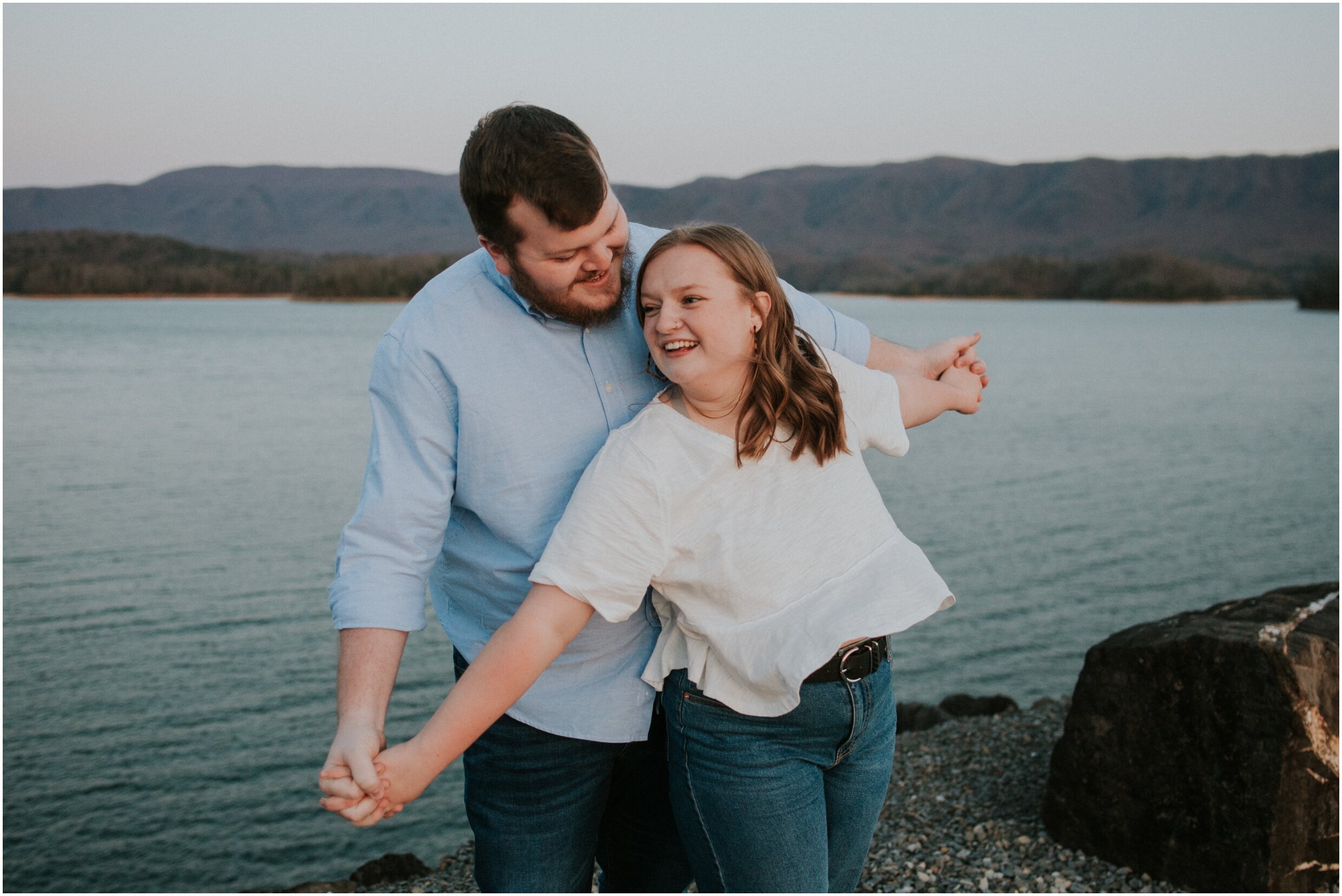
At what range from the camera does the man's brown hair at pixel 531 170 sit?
2.02 meters

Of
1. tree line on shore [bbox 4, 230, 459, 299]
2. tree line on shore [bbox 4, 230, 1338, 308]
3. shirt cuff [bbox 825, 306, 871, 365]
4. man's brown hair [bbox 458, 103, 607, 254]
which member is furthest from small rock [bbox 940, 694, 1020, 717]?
tree line on shore [bbox 4, 230, 459, 299]

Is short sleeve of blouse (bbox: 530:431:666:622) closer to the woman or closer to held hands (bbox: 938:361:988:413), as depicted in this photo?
the woman

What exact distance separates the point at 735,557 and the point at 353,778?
849 millimetres

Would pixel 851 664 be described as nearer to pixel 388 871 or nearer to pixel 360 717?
pixel 360 717

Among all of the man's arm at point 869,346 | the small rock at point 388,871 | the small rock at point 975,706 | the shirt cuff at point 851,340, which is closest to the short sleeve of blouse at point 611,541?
the man's arm at point 869,346

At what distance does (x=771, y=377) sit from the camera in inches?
81.2

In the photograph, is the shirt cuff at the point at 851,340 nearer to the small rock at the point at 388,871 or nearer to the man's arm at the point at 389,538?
the man's arm at the point at 389,538

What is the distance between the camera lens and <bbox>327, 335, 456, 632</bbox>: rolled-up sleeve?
210cm

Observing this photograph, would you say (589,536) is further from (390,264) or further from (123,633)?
(390,264)

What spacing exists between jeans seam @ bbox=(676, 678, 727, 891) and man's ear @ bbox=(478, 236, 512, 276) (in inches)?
38.7

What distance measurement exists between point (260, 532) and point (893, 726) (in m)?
13.3

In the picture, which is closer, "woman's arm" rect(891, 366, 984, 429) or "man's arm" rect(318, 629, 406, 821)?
"man's arm" rect(318, 629, 406, 821)

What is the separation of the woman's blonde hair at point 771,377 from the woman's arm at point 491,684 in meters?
0.48

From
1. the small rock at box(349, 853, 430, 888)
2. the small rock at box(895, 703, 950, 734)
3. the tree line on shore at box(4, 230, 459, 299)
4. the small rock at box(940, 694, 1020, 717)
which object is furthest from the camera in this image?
the tree line on shore at box(4, 230, 459, 299)
